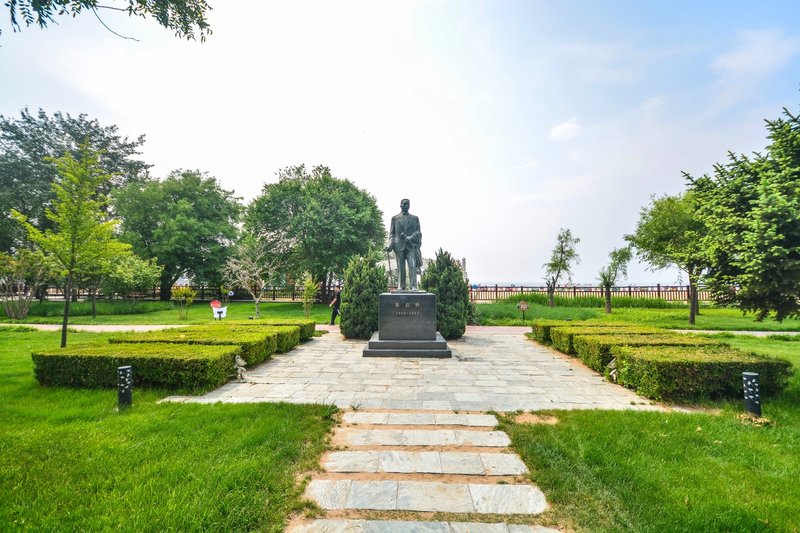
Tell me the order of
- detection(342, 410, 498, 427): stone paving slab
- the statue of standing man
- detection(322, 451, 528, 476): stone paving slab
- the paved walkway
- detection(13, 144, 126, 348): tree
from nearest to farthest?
detection(322, 451, 528, 476): stone paving slab, detection(342, 410, 498, 427): stone paving slab, the paved walkway, detection(13, 144, 126, 348): tree, the statue of standing man

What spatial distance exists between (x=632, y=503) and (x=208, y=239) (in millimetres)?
29808

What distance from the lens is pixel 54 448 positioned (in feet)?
11.2

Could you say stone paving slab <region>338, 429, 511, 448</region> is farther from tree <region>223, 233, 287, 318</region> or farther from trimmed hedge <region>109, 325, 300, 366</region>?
tree <region>223, 233, 287, 318</region>

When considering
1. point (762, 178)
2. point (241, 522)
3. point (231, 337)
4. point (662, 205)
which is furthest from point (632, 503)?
point (662, 205)

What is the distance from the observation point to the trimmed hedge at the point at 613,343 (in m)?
6.72

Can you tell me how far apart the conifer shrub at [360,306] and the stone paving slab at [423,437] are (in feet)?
22.7

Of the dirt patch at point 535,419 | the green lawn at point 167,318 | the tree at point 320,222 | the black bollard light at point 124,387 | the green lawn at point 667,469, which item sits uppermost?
the tree at point 320,222

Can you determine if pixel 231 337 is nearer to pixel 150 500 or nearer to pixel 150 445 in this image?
pixel 150 445

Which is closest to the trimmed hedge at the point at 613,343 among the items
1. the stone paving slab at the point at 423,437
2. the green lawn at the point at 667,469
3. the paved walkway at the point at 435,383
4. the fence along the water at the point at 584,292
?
the paved walkway at the point at 435,383

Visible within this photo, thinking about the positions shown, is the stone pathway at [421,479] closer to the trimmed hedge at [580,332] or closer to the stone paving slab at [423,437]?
the stone paving slab at [423,437]

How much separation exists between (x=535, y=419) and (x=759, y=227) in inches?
148

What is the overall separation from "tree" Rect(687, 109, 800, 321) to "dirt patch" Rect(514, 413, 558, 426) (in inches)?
130

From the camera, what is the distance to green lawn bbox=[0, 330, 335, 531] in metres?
2.46

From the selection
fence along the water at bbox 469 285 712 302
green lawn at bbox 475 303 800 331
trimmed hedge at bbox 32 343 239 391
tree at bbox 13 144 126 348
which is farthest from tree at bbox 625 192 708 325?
tree at bbox 13 144 126 348
